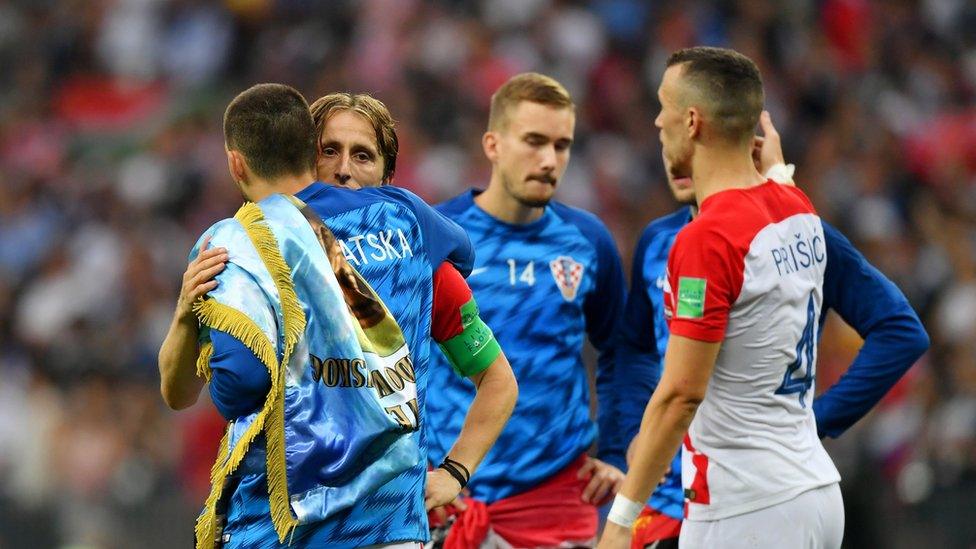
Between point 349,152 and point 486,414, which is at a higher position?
point 349,152

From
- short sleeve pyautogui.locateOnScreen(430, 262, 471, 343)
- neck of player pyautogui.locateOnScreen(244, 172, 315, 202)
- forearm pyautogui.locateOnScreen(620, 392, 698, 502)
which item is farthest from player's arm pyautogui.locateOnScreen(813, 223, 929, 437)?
neck of player pyautogui.locateOnScreen(244, 172, 315, 202)

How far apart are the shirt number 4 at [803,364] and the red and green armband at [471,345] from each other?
0.84 m

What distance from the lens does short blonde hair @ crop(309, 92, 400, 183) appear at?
4684 mm

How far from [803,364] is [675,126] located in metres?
0.78

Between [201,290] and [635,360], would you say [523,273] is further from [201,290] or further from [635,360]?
[201,290]

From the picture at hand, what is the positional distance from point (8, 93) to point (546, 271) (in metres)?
9.67

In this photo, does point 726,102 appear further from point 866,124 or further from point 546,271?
point 866,124

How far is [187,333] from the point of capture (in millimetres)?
3869

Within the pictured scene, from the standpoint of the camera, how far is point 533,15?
1405 cm

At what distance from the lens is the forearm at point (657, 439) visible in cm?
405

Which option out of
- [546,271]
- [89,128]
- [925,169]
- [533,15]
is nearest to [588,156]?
[533,15]

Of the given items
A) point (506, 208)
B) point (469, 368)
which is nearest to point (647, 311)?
point (506, 208)

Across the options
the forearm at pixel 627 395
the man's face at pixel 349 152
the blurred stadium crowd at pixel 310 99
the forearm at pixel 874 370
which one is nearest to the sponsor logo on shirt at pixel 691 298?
the forearm at pixel 874 370

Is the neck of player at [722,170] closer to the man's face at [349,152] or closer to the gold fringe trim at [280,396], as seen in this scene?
the man's face at [349,152]
